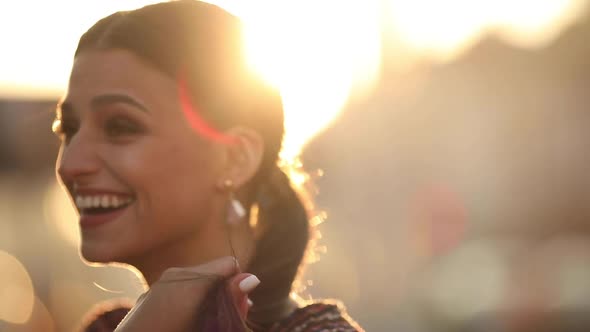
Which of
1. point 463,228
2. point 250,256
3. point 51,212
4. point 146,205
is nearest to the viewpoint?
point 146,205

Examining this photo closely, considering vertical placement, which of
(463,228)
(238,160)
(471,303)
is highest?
(238,160)

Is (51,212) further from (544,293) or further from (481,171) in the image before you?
(481,171)

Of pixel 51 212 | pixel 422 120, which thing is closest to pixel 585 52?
pixel 422 120

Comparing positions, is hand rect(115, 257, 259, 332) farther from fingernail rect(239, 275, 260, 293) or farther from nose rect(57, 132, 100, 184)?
nose rect(57, 132, 100, 184)

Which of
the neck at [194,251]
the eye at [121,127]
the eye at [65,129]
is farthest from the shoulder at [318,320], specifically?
the eye at [65,129]

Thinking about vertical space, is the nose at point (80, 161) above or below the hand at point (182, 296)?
above

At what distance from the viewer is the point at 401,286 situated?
29828 mm

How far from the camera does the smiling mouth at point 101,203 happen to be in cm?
334

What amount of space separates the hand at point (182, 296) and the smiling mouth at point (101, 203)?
0.35 metres

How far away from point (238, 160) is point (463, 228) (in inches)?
1664

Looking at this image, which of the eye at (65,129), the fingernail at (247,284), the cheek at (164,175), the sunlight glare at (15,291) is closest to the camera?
the fingernail at (247,284)

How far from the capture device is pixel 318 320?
3414 mm

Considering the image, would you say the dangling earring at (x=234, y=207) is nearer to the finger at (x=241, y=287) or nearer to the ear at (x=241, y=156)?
the ear at (x=241, y=156)

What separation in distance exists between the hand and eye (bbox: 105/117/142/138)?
1.53ft
